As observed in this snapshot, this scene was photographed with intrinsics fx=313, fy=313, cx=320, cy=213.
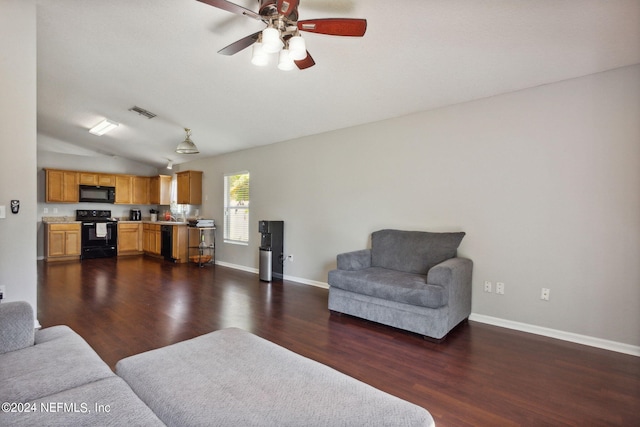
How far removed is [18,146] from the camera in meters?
2.70

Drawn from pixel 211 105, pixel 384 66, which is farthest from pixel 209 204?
pixel 384 66

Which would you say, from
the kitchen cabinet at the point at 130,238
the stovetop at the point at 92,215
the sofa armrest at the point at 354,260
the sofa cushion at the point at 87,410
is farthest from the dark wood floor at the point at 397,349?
the stovetop at the point at 92,215

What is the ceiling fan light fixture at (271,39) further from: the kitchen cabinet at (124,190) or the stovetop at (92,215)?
the kitchen cabinet at (124,190)

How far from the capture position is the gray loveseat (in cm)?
283

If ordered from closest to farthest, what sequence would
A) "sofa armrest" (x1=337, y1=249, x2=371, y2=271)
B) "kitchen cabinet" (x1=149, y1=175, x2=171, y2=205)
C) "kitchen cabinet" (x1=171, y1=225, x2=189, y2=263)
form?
"sofa armrest" (x1=337, y1=249, x2=371, y2=271) < "kitchen cabinet" (x1=171, y1=225, x2=189, y2=263) < "kitchen cabinet" (x1=149, y1=175, x2=171, y2=205)

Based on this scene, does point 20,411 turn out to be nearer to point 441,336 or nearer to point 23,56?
point 441,336

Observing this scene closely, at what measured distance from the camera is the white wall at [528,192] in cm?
269

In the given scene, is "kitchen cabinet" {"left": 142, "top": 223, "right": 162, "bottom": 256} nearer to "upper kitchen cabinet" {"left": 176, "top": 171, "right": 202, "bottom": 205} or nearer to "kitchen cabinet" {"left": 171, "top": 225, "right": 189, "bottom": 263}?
"kitchen cabinet" {"left": 171, "top": 225, "right": 189, "bottom": 263}

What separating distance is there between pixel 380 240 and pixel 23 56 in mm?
3907

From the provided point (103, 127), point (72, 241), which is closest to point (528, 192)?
point (103, 127)

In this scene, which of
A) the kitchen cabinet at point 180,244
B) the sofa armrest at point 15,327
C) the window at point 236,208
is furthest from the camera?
the kitchen cabinet at point 180,244

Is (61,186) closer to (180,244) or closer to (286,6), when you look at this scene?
(180,244)

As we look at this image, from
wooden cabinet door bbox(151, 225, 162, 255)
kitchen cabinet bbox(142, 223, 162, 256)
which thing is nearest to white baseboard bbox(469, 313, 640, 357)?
wooden cabinet door bbox(151, 225, 162, 255)

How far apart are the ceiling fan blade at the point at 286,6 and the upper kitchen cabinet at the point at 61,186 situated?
7.90 m
